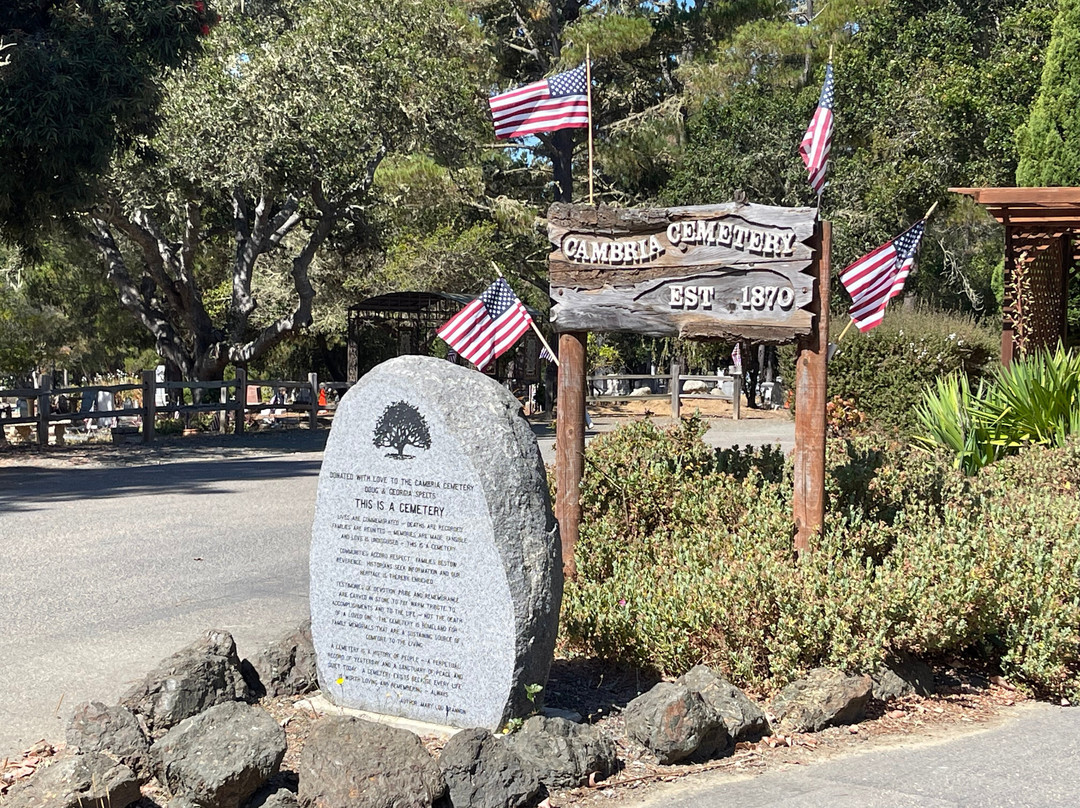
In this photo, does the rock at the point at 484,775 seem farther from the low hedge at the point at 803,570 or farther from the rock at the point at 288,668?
the low hedge at the point at 803,570

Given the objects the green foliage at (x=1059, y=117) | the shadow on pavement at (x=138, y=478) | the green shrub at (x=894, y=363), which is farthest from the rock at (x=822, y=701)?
the green foliage at (x=1059, y=117)

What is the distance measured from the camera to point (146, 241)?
78.5 feet

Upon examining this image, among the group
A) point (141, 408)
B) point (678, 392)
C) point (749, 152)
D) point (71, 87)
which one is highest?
point (749, 152)

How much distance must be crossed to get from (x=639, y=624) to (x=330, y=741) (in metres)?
2.00

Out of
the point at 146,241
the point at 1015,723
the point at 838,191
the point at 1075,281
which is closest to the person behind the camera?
the point at 1015,723

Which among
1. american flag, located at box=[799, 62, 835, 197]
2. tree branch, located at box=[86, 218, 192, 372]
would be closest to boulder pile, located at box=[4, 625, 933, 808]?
american flag, located at box=[799, 62, 835, 197]

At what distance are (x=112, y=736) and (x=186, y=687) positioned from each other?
0.60m

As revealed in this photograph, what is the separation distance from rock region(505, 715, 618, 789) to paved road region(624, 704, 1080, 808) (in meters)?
0.25

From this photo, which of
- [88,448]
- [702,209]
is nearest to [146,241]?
[88,448]

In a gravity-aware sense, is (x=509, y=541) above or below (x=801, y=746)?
above

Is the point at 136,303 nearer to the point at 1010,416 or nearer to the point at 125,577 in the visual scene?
the point at 125,577

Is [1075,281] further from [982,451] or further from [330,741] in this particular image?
[330,741]

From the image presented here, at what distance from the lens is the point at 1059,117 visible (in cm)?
1797

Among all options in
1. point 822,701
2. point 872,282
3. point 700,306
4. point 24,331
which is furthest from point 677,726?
point 24,331
